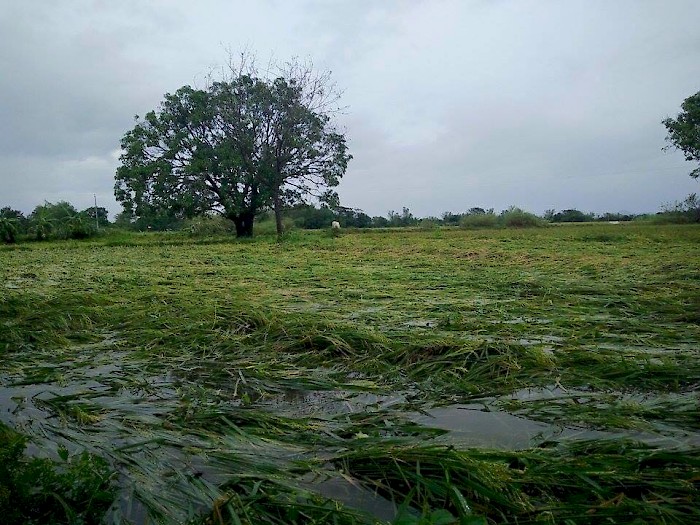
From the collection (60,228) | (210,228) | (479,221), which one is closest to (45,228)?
(60,228)

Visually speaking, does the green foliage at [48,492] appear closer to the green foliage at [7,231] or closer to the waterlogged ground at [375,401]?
the waterlogged ground at [375,401]

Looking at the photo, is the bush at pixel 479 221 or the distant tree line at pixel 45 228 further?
the bush at pixel 479 221

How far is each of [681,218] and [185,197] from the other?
2277 centimetres

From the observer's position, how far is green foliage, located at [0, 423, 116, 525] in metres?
1.33

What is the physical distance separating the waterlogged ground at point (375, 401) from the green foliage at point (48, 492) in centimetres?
6

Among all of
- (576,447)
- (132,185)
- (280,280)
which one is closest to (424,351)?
(576,447)

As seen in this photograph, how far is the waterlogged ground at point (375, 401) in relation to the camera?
4.69ft

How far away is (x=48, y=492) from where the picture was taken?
1.39m

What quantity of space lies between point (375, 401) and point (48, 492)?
1311 mm

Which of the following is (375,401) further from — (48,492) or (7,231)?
(7,231)

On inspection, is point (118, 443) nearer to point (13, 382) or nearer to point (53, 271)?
point (13, 382)

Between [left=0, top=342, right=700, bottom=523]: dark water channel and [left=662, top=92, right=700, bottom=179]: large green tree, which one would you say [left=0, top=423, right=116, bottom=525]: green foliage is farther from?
[left=662, top=92, right=700, bottom=179]: large green tree

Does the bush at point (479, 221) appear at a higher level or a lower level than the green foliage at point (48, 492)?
higher

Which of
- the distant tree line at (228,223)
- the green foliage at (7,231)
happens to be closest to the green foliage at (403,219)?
the distant tree line at (228,223)
